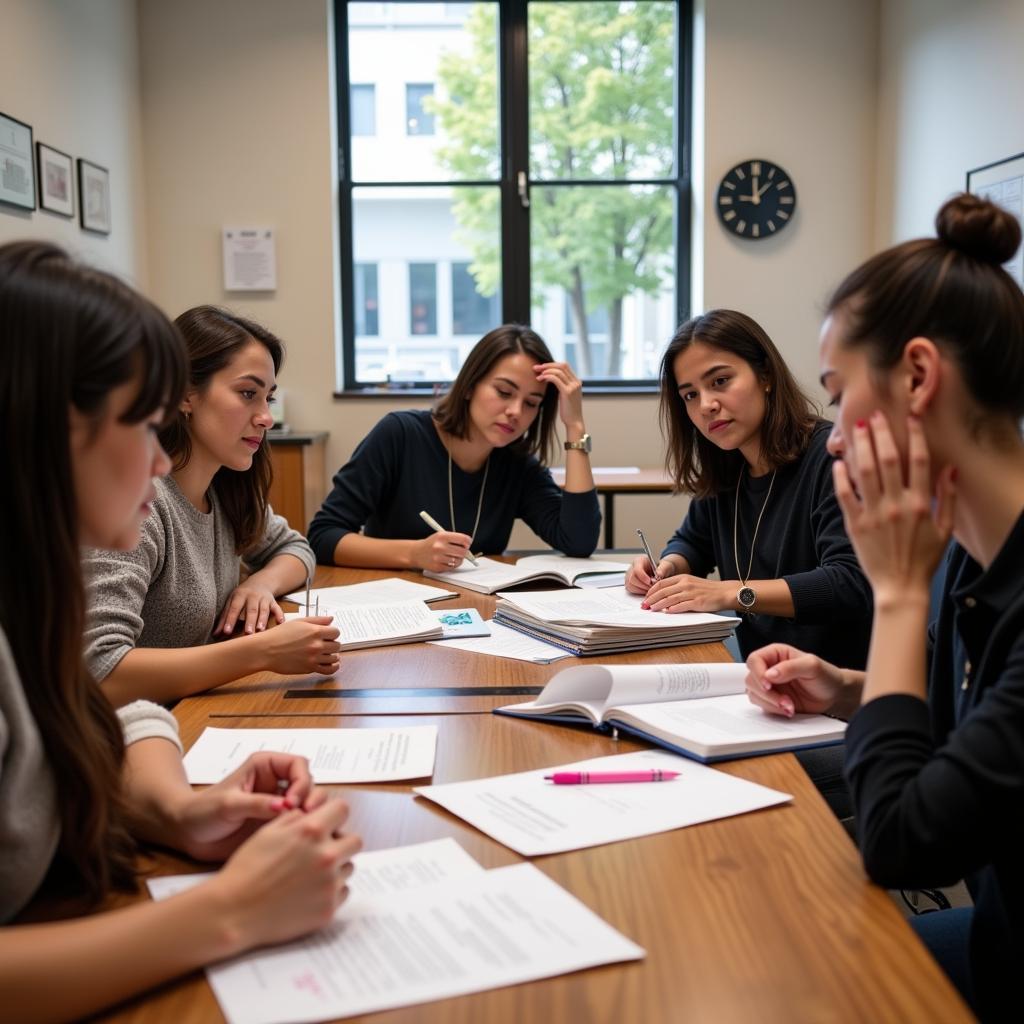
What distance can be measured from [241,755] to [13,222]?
3070mm

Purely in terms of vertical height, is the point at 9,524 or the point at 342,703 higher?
the point at 9,524

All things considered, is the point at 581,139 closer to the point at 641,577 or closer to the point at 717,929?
the point at 641,577

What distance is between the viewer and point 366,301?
5203mm

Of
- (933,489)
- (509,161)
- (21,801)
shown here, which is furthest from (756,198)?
(21,801)

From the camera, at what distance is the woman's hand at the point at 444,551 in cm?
229

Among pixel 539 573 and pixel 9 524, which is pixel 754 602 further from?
pixel 9 524

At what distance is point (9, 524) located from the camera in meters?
0.77

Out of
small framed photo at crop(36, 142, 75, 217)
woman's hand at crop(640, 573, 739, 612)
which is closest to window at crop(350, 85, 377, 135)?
small framed photo at crop(36, 142, 75, 217)

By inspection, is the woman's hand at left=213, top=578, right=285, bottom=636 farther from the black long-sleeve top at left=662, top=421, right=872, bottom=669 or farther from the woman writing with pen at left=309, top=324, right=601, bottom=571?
the black long-sleeve top at left=662, top=421, right=872, bottom=669

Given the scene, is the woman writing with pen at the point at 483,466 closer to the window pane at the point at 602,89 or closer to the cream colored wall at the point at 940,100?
the cream colored wall at the point at 940,100

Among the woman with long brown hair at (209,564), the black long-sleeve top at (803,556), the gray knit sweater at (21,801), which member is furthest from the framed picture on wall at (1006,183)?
the gray knit sweater at (21,801)

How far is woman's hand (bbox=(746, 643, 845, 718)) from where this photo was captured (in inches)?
49.3

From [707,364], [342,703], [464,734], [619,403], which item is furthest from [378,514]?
[619,403]

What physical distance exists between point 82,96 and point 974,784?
433cm
